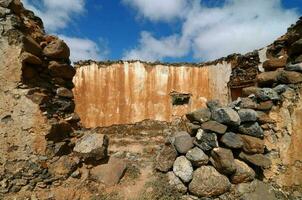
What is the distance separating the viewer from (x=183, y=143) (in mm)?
4316

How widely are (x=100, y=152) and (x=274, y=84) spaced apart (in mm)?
2836

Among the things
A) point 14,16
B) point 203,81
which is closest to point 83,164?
point 14,16

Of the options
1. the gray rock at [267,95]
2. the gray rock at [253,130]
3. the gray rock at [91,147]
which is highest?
the gray rock at [267,95]

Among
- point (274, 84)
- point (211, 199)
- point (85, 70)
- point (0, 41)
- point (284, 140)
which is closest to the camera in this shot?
point (0, 41)

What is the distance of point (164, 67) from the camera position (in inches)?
433

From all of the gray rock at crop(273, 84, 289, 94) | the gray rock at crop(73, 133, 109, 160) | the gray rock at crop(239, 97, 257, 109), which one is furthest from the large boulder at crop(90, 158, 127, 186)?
the gray rock at crop(273, 84, 289, 94)

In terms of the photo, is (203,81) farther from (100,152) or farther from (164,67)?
(100,152)

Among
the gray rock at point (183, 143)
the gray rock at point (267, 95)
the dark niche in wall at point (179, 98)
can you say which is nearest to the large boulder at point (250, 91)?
the gray rock at point (267, 95)

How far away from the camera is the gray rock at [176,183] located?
13.2ft

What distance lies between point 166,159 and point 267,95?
1750 mm

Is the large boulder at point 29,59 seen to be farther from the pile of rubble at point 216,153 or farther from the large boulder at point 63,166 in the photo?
the pile of rubble at point 216,153

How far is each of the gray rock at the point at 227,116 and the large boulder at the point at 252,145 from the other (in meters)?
0.25

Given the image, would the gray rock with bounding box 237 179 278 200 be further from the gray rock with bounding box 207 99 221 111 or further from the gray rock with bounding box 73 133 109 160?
the gray rock with bounding box 73 133 109 160

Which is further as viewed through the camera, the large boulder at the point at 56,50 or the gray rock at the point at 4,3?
the large boulder at the point at 56,50
